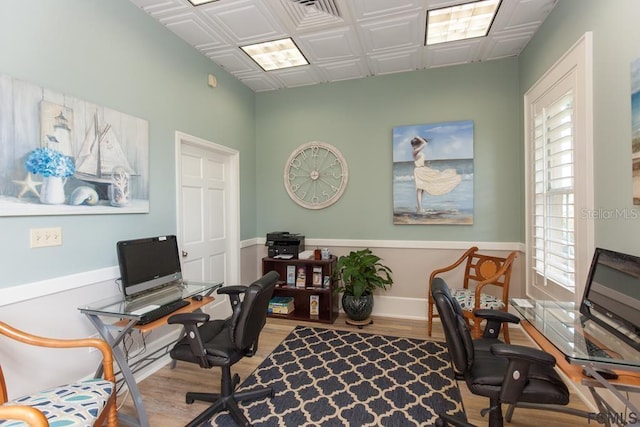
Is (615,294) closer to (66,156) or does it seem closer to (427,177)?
(427,177)

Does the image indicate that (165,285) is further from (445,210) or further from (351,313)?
(445,210)

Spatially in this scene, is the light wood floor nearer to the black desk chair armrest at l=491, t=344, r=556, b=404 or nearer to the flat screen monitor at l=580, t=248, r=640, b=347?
the black desk chair armrest at l=491, t=344, r=556, b=404

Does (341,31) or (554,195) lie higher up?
(341,31)

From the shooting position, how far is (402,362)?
266cm

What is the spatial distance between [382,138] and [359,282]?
5.80 ft

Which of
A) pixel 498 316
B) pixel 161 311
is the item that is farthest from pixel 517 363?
pixel 161 311

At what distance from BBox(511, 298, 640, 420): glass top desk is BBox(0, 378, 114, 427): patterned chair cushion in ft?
6.75

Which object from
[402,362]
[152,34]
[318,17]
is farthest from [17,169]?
[402,362]

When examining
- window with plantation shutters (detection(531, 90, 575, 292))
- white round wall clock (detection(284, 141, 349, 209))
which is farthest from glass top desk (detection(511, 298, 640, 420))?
white round wall clock (detection(284, 141, 349, 209))

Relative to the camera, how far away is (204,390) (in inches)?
90.4

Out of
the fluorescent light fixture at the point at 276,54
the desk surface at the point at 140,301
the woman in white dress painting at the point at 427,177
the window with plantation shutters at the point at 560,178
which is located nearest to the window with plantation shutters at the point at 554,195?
the window with plantation shutters at the point at 560,178

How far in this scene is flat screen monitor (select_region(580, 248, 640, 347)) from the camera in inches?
54.4

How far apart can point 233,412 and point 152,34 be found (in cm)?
295

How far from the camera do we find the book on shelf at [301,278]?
149 inches
